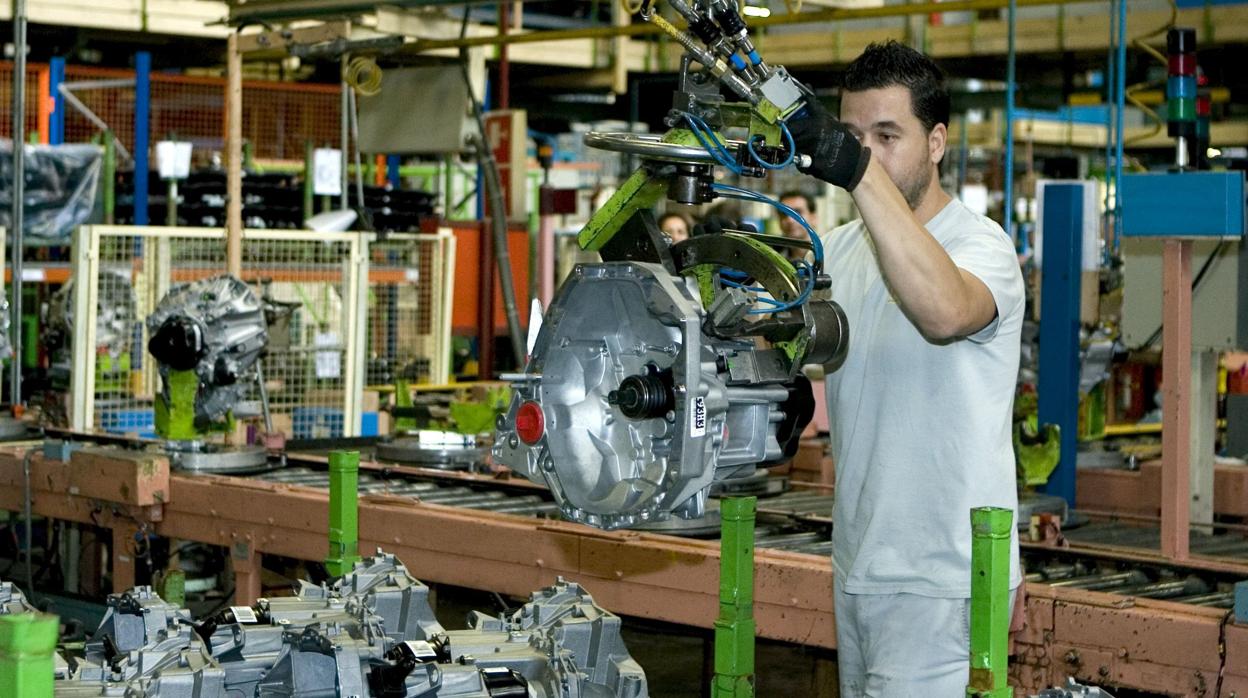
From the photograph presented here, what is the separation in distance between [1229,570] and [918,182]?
193 centimetres

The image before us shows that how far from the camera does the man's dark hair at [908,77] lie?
104 inches

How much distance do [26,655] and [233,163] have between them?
5.35 metres

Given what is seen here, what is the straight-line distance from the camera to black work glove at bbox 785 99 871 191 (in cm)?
234

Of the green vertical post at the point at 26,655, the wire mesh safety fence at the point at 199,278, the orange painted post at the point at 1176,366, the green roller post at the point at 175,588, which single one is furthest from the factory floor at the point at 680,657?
the green vertical post at the point at 26,655

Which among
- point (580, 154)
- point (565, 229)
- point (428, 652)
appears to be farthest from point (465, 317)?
point (428, 652)

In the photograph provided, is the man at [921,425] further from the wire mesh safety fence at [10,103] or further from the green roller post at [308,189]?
the wire mesh safety fence at [10,103]

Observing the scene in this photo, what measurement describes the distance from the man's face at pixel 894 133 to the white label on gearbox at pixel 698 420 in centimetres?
48

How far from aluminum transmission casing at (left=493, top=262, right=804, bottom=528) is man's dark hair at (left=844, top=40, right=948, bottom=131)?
0.43 metres

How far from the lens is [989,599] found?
8.23ft

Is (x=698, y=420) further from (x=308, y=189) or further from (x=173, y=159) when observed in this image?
(x=308, y=189)

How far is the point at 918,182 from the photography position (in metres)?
2.67

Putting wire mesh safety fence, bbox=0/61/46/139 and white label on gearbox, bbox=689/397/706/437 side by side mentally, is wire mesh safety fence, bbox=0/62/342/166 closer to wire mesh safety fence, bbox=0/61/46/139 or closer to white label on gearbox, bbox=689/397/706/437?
wire mesh safety fence, bbox=0/61/46/139

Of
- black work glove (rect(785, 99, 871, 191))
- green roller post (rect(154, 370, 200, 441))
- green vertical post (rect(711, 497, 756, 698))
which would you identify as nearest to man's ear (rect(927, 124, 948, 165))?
black work glove (rect(785, 99, 871, 191))

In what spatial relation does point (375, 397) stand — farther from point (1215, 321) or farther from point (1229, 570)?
point (1229, 570)
